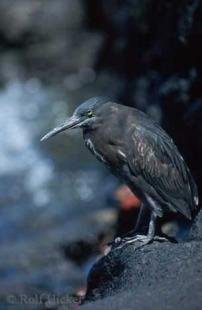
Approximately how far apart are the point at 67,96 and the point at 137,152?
7.30 meters

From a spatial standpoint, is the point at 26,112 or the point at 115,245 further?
the point at 26,112

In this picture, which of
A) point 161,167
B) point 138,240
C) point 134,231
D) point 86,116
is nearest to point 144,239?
point 138,240

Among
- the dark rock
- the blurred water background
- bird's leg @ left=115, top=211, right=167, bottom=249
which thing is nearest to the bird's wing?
bird's leg @ left=115, top=211, right=167, bottom=249

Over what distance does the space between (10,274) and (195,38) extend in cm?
312

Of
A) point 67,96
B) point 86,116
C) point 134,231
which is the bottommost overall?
point 134,231

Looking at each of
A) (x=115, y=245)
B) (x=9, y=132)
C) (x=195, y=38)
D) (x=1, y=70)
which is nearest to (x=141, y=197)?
(x=115, y=245)

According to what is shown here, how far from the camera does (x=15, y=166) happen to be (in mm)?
11750

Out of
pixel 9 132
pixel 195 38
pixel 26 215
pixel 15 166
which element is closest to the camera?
pixel 195 38

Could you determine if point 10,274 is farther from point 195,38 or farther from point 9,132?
point 9,132

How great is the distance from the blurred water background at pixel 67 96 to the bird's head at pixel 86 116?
78.1 inches

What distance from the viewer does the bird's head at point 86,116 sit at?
19.7ft

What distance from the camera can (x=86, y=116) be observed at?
6.09 m

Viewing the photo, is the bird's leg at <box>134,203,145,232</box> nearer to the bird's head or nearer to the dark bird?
the dark bird

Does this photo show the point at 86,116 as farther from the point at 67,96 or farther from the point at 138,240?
the point at 67,96
